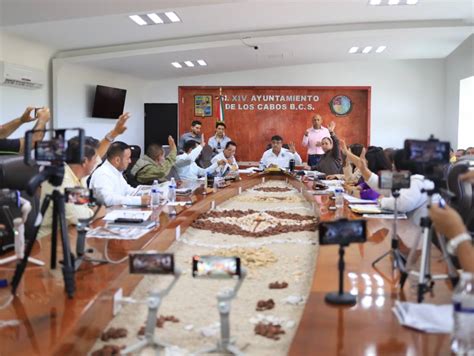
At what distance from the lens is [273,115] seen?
11406mm

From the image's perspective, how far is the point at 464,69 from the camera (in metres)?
9.20

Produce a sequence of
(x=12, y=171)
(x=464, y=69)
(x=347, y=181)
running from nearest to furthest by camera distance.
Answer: (x=12, y=171) → (x=347, y=181) → (x=464, y=69)

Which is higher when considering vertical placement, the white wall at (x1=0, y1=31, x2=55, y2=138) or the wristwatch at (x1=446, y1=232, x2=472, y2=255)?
the white wall at (x1=0, y1=31, x2=55, y2=138)

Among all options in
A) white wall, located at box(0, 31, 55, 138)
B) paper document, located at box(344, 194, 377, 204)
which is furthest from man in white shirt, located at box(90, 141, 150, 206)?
white wall, located at box(0, 31, 55, 138)

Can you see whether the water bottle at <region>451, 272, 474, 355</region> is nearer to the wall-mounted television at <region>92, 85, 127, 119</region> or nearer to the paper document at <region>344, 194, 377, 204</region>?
the paper document at <region>344, 194, 377, 204</region>

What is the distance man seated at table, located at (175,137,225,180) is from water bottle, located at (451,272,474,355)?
4.73 meters

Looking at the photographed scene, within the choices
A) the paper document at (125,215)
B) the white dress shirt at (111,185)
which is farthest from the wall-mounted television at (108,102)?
the paper document at (125,215)

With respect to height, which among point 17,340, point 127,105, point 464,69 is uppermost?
point 464,69

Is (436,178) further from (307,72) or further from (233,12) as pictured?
(307,72)

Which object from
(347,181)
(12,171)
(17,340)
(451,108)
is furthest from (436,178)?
(451,108)

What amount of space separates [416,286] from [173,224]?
167 centimetres

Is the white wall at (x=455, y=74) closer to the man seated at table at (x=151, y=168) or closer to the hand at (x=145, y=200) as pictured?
the man seated at table at (x=151, y=168)

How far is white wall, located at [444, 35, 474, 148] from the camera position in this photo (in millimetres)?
8812

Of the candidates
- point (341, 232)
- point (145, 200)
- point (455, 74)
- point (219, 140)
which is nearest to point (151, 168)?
point (145, 200)
